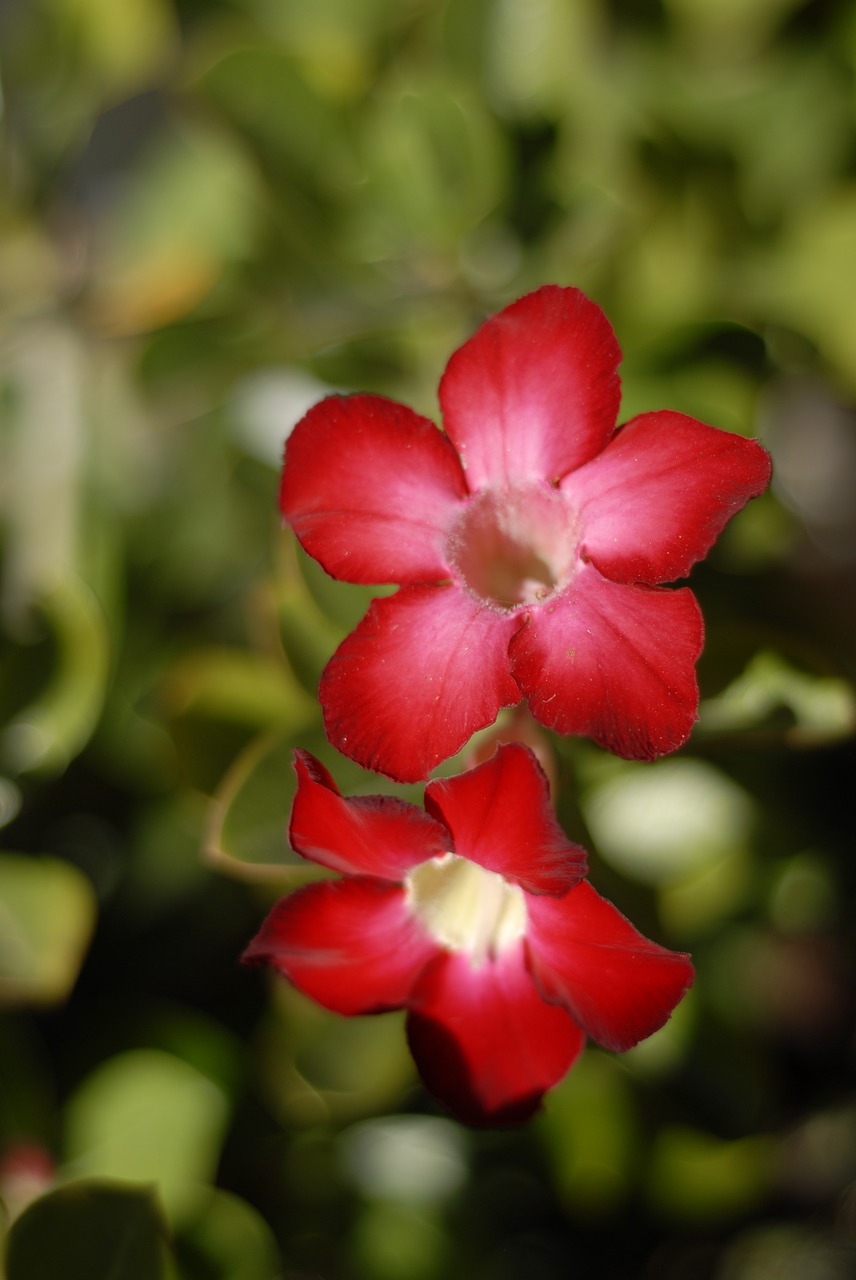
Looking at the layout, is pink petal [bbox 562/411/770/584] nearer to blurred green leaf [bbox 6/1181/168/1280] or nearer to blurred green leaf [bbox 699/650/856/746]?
blurred green leaf [bbox 699/650/856/746]

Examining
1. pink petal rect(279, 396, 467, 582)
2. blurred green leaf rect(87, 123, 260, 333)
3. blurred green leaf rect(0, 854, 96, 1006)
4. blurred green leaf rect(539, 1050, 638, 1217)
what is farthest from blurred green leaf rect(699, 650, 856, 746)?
blurred green leaf rect(87, 123, 260, 333)

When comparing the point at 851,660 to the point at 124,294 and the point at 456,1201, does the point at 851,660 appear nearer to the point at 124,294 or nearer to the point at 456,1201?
the point at 456,1201

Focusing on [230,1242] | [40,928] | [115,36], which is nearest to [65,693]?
[40,928]

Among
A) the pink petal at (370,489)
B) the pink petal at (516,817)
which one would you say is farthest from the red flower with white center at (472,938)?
the pink petal at (370,489)

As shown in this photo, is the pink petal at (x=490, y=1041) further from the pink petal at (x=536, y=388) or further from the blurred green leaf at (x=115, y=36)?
the blurred green leaf at (x=115, y=36)

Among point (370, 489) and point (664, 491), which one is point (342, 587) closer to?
point (370, 489)

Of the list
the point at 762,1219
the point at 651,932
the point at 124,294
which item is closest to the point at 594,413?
the point at 651,932
